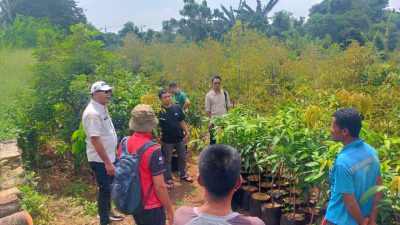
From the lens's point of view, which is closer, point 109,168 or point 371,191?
point 371,191

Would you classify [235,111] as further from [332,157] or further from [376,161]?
[376,161]

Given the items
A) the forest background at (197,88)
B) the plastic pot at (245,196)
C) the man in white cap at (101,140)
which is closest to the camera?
the forest background at (197,88)

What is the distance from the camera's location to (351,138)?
2139mm

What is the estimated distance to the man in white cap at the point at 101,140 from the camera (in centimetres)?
336

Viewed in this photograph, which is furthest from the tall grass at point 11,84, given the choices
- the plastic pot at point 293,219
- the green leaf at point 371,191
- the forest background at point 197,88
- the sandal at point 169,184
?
the green leaf at point 371,191

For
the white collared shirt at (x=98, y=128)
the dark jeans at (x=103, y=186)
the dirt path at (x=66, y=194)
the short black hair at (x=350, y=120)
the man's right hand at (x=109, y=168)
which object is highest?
the short black hair at (x=350, y=120)

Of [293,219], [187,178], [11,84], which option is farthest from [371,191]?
[11,84]

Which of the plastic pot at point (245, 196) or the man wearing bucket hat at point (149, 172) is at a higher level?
the man wearing bucket hat at point (149, 172)

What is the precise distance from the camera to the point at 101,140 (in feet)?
11.3

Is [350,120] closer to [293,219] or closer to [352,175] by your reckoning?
[352,175]

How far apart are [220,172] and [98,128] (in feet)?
7.47

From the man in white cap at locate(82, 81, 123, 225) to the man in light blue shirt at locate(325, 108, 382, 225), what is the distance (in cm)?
207

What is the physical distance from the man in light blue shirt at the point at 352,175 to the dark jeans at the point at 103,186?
86.4 inches

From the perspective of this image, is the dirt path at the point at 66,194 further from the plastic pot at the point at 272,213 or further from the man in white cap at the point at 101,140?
the plastic pot at the point at 272,213
